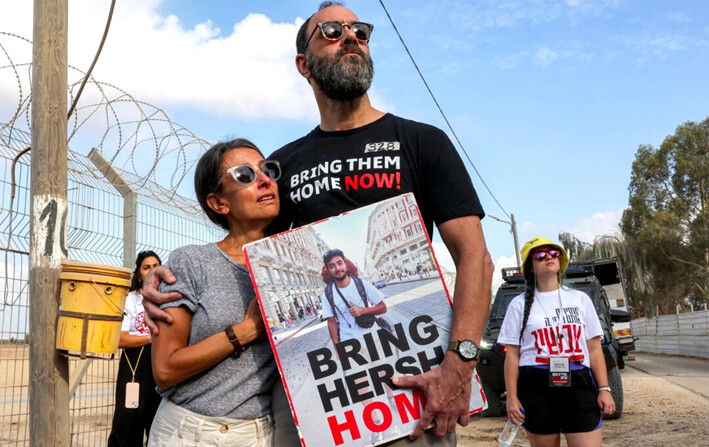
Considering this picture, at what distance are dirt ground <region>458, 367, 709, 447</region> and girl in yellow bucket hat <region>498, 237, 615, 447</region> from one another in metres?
3.30

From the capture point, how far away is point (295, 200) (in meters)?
2.38

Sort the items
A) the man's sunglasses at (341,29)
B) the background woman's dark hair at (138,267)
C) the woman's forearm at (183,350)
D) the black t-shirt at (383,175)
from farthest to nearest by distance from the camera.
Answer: the background woman's dark hair at (138,267)
the man's sunglasses at (341,29)
the black t-shirt at (383,175)
the woman's forearm at (183,350)

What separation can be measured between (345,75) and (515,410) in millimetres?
2626

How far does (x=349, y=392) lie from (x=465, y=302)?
17.3 inches

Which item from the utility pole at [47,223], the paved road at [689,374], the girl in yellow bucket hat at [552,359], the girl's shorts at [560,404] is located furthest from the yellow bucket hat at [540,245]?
the paved road at [689,374]

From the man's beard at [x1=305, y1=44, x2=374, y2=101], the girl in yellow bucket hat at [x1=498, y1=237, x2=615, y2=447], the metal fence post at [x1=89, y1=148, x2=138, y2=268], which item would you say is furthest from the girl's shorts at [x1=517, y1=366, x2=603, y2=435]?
the metal fence post at [x1=89, y1=148, x2=138, y2=268]

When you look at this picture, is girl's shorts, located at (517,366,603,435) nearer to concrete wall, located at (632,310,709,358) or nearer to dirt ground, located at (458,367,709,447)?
dirt ground, located at (458,367,709,447)

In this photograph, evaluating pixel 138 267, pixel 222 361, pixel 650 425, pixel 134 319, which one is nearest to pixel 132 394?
pixel 134 319

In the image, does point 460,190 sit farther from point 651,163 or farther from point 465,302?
point 651,163

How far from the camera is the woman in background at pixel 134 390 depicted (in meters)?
4.95

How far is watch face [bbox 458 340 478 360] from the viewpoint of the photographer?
1.94 meters

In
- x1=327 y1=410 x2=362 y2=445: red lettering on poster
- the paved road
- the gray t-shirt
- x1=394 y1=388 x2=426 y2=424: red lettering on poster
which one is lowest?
the paved road

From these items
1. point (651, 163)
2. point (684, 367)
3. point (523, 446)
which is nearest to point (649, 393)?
point (523, 446)

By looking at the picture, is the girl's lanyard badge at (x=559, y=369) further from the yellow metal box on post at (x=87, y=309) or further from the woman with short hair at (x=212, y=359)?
the yellow metal box on post at (x=87, y=309)
